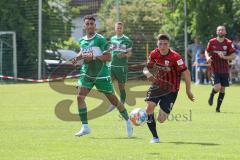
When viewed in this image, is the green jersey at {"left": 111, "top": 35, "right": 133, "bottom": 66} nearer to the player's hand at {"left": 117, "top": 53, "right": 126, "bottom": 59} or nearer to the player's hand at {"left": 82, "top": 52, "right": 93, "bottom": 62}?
the player's hand at {"left": 117, "top": 53, "right": 126, "bottom": 59}

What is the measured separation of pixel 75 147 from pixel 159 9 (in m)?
30.3

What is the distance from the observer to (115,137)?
12.5 metres

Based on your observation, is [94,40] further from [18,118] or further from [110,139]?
[18,118]

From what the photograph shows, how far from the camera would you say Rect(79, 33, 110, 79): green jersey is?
1281 centimetres

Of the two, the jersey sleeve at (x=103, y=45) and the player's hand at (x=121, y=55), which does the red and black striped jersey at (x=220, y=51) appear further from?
the jersey sleeve at (x=103, y=45)

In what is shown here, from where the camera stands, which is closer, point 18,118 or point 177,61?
point 177,61

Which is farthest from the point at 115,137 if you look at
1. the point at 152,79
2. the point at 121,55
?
the point at 121,55

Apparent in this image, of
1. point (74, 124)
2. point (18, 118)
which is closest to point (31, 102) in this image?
point (18, 118)

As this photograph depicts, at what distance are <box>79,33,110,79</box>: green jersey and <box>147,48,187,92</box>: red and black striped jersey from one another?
1169mm

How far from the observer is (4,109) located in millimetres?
19047

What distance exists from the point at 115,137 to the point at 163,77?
4.55 feet

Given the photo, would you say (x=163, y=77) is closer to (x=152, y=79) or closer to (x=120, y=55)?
(x=152, y=79)

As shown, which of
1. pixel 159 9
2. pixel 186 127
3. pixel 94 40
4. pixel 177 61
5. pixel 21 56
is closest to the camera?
pixel 177 61

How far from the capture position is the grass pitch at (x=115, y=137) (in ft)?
33.4
